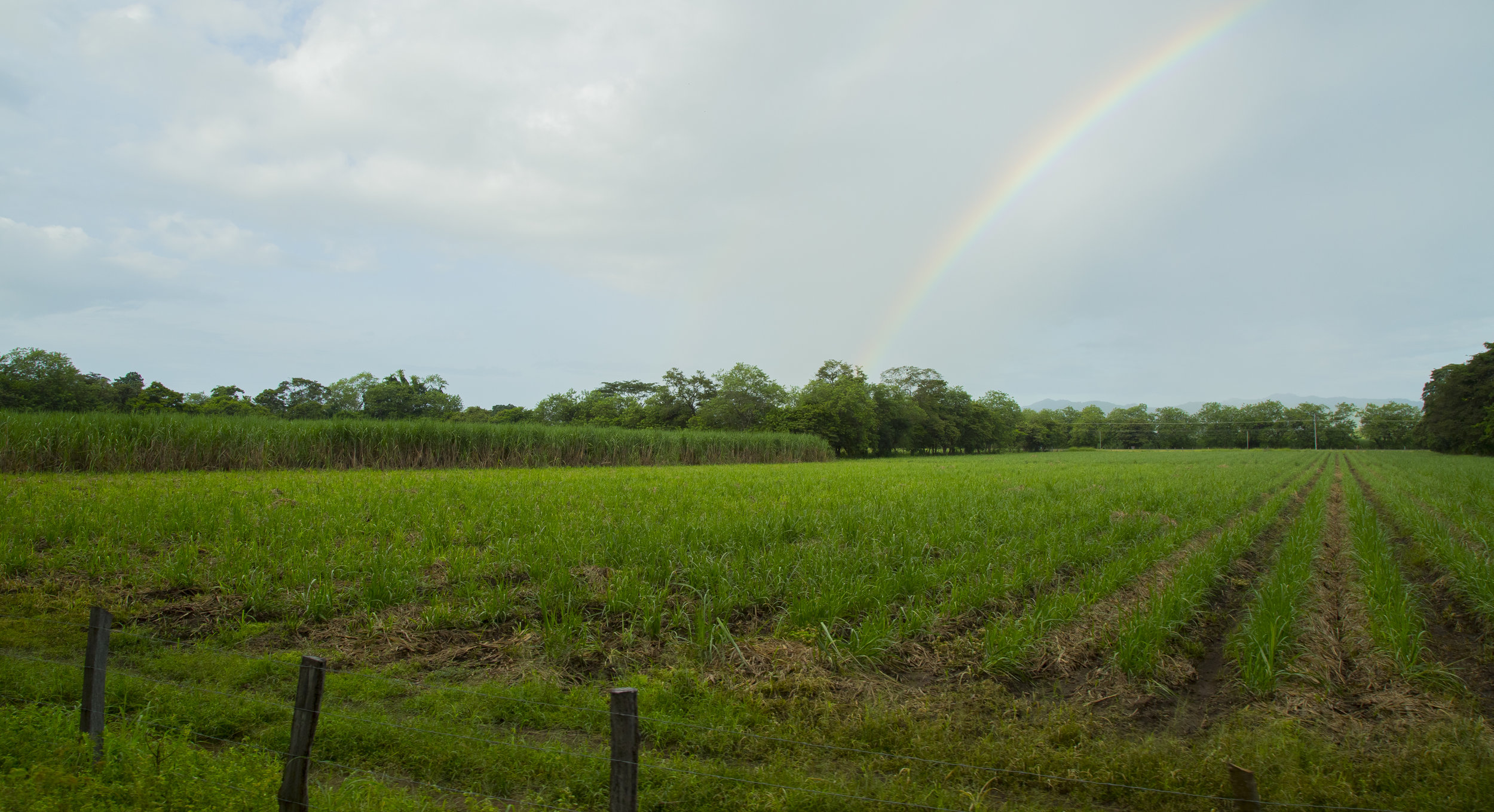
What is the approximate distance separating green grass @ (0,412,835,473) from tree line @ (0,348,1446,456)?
5.62 feet

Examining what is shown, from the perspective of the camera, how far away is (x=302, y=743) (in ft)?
7.75

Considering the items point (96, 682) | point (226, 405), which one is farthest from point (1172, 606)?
point (226, 405)

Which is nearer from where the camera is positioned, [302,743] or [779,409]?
[302,743]

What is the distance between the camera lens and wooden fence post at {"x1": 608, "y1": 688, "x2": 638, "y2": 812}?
205 cm

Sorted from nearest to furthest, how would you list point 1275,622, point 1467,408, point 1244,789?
1. point 1244,789
2. point 1275,622
3. point 1467,408

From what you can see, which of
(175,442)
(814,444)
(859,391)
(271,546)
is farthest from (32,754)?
(859,391)

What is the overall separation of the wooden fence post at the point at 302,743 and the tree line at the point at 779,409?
71.5 ft

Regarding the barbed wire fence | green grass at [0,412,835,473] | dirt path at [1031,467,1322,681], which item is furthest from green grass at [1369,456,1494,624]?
green grass at [0,412,835,473]

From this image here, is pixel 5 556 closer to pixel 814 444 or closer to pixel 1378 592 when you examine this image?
pixel 1378 592

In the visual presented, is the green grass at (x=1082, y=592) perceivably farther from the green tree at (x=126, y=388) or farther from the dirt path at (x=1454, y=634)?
the green tree at (x=126, y=388)

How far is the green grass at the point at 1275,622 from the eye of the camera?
4125 millimetres

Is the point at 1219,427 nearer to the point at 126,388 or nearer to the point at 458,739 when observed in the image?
the point at 458,739

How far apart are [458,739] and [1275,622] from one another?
5778 millimetres

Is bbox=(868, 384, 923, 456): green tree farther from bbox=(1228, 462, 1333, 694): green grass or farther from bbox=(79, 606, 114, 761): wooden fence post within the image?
bbox=(79, 606, 114, 761): wooden fence post
